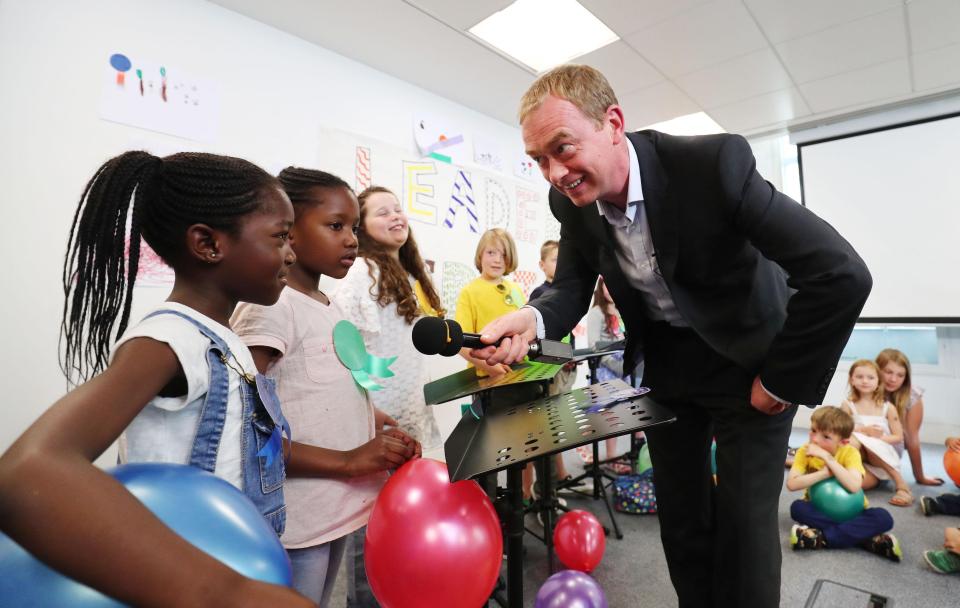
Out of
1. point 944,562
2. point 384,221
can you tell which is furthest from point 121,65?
point 944,562

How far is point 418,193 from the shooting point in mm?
3084

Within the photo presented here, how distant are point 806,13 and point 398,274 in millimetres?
2704

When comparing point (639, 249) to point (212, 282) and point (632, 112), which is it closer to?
point (212, 282)

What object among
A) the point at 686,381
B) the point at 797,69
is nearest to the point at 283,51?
the point at 686,381

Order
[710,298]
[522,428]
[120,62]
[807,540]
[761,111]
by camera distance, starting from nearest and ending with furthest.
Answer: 1. [522,428]
2. [710,298]
3. [120,62]
4. [807,540]
5. [761,111]

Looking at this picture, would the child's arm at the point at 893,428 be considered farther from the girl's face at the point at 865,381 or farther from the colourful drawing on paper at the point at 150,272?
the colourful drawing on paper at the point at 150,272

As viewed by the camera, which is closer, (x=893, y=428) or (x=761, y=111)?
(x=893, y=428)

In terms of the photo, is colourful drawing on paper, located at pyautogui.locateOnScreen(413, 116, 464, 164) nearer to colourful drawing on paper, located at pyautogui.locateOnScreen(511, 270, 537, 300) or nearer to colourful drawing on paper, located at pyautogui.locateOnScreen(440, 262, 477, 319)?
colourful drawing on paper, located at pyautogui.locateOnScreen(440, 262, 477, 319)

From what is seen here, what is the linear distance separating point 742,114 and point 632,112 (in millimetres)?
955

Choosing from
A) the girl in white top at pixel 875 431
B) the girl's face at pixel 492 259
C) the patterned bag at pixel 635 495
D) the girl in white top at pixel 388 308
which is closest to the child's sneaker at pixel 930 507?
the girl in white top at pixel 875 431

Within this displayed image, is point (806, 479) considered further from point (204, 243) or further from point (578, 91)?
point (204, 243)

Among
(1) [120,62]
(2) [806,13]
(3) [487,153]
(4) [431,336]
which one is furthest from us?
(3) [487,153]

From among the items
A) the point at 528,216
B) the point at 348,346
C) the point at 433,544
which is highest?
the point at 528,216

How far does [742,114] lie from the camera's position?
3.88 meters
